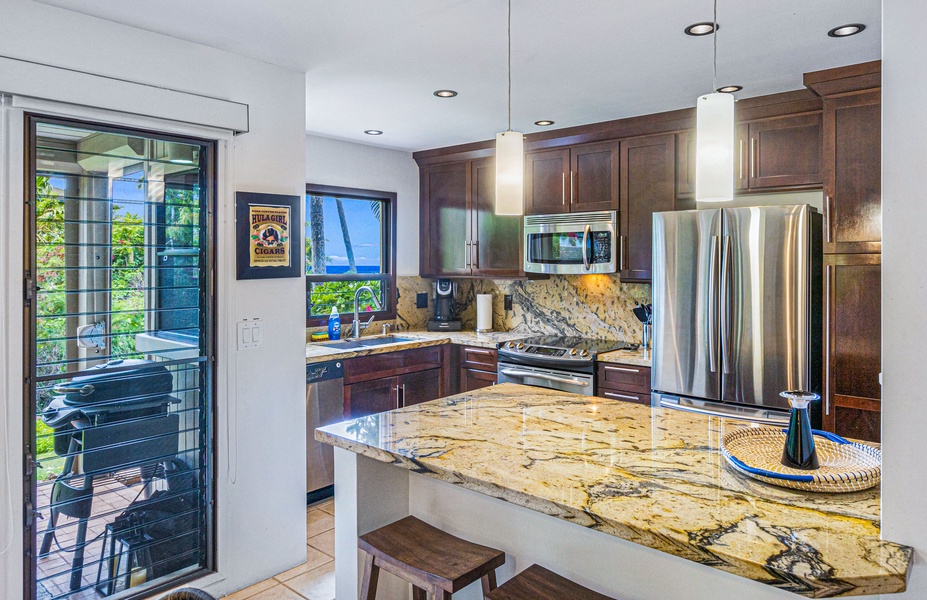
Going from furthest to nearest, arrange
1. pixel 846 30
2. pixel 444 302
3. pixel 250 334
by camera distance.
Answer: pixel 444 302
pixel 250 334
pixel 846 30

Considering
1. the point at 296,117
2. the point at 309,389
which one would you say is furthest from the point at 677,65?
the point at 309,389

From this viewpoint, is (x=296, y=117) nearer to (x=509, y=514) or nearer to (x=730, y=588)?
(x=509, y=514)

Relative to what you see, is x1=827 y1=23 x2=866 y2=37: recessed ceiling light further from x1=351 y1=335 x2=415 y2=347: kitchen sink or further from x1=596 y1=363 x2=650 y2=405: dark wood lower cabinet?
x1=351 y1=335 x2=415 y2=347: kitchen sink

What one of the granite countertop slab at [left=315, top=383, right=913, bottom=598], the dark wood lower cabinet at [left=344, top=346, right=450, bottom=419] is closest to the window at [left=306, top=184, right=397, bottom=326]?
the dark wood lower cabinet at [left=344, top=346, right=450, bottom=419]

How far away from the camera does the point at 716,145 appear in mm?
1556

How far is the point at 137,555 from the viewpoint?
261 cm

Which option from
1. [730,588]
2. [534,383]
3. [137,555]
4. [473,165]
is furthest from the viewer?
[473,165]

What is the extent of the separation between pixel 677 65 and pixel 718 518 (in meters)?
2.22

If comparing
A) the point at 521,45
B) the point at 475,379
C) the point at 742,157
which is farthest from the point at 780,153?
the point at 475,379

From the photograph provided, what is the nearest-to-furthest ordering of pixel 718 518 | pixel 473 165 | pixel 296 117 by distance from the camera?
pixel 718 518 → pixel 296 117 → pixel 473 165

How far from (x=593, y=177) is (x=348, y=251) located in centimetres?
191

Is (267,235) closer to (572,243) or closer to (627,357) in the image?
(572,243)

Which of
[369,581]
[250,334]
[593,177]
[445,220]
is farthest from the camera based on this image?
[445,220]

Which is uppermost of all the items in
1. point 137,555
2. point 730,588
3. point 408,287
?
point 408,287
